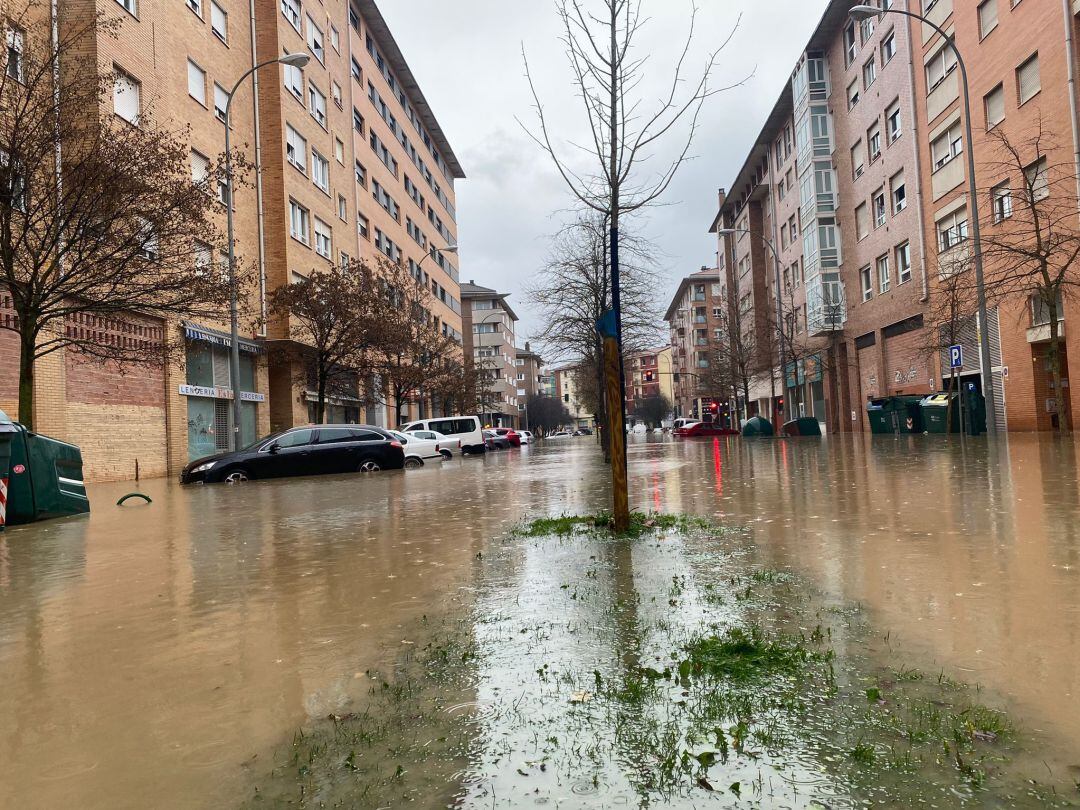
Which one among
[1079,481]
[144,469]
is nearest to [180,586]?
[1079,481]

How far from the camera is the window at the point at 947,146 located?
30.2m

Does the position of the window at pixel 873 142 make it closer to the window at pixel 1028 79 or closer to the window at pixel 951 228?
the window at pixel 951 228

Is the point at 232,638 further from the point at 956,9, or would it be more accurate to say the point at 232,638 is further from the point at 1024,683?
the point at 956,9

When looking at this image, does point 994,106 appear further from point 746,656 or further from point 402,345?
point 746,656

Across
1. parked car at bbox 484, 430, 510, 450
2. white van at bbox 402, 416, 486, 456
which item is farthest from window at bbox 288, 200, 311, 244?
parked car at bbox 484, 430, 510, 450

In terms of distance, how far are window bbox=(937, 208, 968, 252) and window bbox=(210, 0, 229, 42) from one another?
26.6m

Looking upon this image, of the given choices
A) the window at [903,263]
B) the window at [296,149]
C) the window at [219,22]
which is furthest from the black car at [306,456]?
the window at [903,263]

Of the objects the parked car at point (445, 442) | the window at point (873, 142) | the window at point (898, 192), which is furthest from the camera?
the window at point (873, 142)

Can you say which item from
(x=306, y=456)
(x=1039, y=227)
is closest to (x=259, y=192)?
(x=306, y=456)

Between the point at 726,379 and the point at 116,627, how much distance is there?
166 ft

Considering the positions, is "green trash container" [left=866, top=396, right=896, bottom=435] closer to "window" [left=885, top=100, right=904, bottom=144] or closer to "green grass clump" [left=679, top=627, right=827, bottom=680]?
"window" [left=885, top=100, right=904, bottom=144]

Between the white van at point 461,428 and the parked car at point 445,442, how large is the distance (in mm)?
301

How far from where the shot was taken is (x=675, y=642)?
3824mm

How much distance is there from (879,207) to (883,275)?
136 inches
